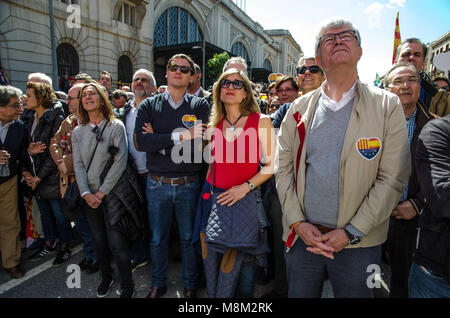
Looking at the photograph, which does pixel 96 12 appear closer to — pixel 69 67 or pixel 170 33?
pixel 69 67

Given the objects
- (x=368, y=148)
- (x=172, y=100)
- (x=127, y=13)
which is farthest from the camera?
(x=127, y=13)

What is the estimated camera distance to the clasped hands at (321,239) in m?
1.52

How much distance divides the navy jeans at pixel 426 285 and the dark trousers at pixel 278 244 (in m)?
1.16

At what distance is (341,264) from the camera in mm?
1596

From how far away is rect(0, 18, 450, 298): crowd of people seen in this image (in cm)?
151

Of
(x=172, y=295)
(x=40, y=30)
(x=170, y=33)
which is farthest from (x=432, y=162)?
(x=170, y=33)

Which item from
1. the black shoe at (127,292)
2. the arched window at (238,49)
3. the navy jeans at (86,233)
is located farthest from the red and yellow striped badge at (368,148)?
the arched window at (238,49)

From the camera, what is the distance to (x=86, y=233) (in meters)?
3.23

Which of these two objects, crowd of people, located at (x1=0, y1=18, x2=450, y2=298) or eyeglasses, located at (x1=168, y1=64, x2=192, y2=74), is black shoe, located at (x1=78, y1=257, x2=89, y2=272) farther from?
eyeglasses, located at (x1=168, y1=64, x2=192, y2=74)

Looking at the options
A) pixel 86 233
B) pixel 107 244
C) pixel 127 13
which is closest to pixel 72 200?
pixel 107 244

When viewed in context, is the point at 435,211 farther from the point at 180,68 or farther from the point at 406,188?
the point at 180,68

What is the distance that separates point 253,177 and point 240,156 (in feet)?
0.69

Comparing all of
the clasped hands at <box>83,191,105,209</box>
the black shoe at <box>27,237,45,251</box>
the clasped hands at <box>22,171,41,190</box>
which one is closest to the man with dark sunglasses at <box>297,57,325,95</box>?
the clasped hands at <box>83,191,105,209</box>
